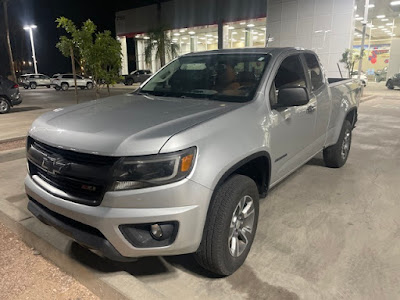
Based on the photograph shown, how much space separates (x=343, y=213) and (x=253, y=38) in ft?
84.0

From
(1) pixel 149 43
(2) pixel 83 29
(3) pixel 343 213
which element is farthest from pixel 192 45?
(3) pixel 343 213

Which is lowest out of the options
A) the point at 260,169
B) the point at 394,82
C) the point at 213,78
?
the point at 394,82

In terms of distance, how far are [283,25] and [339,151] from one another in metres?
21.5

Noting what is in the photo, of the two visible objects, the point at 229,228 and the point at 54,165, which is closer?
the point at 54,165

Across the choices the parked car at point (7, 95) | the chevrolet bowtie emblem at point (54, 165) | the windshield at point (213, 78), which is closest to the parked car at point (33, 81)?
the parked car at point (7, 95)

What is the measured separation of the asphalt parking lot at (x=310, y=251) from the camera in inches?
97.1

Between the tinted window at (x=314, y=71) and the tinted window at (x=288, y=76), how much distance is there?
0.86ft

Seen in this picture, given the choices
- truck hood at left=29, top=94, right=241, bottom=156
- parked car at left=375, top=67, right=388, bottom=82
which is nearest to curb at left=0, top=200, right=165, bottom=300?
truck hood at left=29, top=94, right=241, bottom=156

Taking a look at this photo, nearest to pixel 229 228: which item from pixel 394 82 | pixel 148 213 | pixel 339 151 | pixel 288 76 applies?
pixel 148 213

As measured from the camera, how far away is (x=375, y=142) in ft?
24.1

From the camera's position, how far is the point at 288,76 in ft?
11.7

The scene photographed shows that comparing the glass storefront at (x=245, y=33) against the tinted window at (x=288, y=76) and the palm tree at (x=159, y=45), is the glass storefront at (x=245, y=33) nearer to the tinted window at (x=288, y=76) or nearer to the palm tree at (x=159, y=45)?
the palm tree at (x=159, y=45)

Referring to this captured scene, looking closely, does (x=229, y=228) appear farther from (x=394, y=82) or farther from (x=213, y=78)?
(x=394, y=82)

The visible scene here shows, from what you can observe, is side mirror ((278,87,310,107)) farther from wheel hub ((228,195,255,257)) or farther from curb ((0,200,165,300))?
curb ((0,200,165,300))
